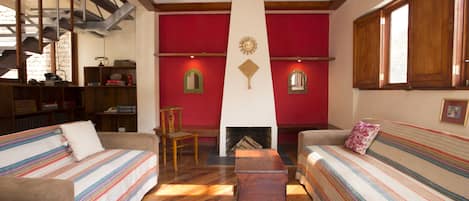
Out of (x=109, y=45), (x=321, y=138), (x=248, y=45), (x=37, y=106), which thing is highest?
(x=109, y=45)

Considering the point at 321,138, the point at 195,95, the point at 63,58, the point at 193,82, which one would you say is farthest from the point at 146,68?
the point at 321,138

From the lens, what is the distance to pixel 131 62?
5.39 m

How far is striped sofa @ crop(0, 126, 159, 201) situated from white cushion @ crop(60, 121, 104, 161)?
6 centimetres

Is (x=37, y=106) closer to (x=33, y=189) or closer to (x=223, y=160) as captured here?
(x=223, y=160)

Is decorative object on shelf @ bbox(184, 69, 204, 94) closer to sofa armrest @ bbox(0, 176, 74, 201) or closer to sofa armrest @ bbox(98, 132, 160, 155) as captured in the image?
sofa armrest @ bbox(98, 132, 160, 155)

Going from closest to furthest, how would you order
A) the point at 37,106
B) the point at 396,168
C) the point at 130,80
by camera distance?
the point at 396,168
the point at 37,106
the point at 130,80

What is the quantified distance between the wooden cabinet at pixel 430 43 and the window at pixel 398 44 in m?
0.20

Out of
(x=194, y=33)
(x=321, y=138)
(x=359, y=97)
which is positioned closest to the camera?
(x=321, y=138)

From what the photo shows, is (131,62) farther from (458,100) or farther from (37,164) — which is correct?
(458,100)

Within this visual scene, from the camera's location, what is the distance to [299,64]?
498 centimetres

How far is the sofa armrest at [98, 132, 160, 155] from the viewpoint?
2939 millimetres

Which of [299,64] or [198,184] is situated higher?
[299,64]

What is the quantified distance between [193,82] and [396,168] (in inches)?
142

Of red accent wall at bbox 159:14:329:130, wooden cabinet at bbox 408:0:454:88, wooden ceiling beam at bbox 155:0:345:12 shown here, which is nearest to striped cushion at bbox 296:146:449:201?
wooden cabinet at bbox 408:0:454:88
